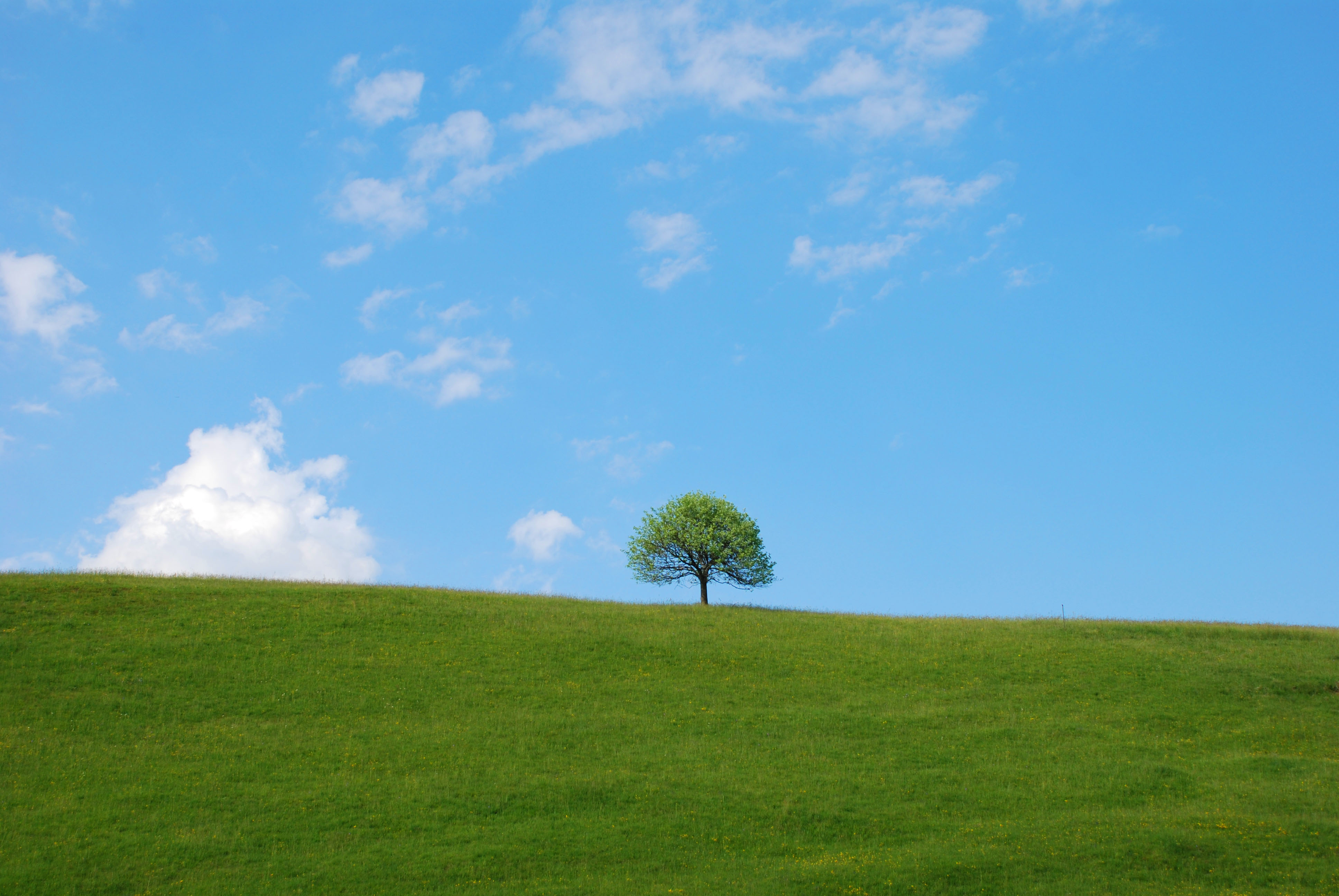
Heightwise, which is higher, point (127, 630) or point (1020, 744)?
point (127, 630)

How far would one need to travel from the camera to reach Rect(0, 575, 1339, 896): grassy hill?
28.2 meters

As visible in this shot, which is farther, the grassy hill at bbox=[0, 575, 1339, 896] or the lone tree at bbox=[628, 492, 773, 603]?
the lone tree at bbox=[628, 492, 773, 603]

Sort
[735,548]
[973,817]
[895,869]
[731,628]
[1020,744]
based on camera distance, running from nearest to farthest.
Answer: [895,869] → [973,817] → [1020,744] → [731,628] → [735,548]

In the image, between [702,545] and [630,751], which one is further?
[702,545]

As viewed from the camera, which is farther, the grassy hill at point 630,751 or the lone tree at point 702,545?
the lone tree at point 702,545

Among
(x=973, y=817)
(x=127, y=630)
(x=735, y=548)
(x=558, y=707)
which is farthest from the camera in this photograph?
(x=735, y=548)

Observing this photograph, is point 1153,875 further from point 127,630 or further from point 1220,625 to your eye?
point 127,630

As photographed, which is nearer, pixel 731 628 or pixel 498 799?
pixel 498 799

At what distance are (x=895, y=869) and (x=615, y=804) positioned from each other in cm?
1010

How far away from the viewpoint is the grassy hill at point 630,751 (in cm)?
2822

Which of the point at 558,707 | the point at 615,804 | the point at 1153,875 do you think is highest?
the point at 558,707

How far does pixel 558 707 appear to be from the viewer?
40.7 meters

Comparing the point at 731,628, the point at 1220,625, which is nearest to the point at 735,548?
the point at 731,628

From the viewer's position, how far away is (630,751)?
36375 millimetres
